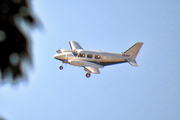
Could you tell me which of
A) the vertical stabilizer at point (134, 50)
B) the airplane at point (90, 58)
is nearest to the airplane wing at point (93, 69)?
the airplane at point (90, 58)

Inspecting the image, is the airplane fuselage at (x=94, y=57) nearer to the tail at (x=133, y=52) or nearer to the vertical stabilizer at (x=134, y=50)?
the tail at (x=133, y=52)

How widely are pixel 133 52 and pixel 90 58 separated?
11520mm

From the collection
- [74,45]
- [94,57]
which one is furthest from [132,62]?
[74,45]

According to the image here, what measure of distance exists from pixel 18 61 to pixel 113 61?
5233cm

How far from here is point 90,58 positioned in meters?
54.3

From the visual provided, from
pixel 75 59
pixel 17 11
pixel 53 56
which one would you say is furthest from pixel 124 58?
pixel 17 11

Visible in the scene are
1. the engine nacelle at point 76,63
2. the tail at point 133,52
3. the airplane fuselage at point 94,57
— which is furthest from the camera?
the tail at point 133,52

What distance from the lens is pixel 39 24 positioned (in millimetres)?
4539

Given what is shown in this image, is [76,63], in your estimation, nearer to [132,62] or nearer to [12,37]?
[132,62]

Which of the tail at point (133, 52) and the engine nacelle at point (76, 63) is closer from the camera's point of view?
the engine nacelle at point (76, 63)

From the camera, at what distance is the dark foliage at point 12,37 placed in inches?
178

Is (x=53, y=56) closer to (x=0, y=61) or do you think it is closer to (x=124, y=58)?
(x=124, y=58)

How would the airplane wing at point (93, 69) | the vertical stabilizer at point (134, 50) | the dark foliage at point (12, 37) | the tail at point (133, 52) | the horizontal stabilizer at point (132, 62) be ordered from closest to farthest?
the dark foliage at point (12, 37) < the airplane wing at point (93, 69) < the horizontal stabilizer at point (132, 62) < the tail at point (133, 52) < the vertical stabilizer at point (134, 50)

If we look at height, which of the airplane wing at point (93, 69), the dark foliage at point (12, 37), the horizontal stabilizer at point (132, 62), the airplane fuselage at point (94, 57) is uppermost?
the airplane fuselage at point (94, 57)
